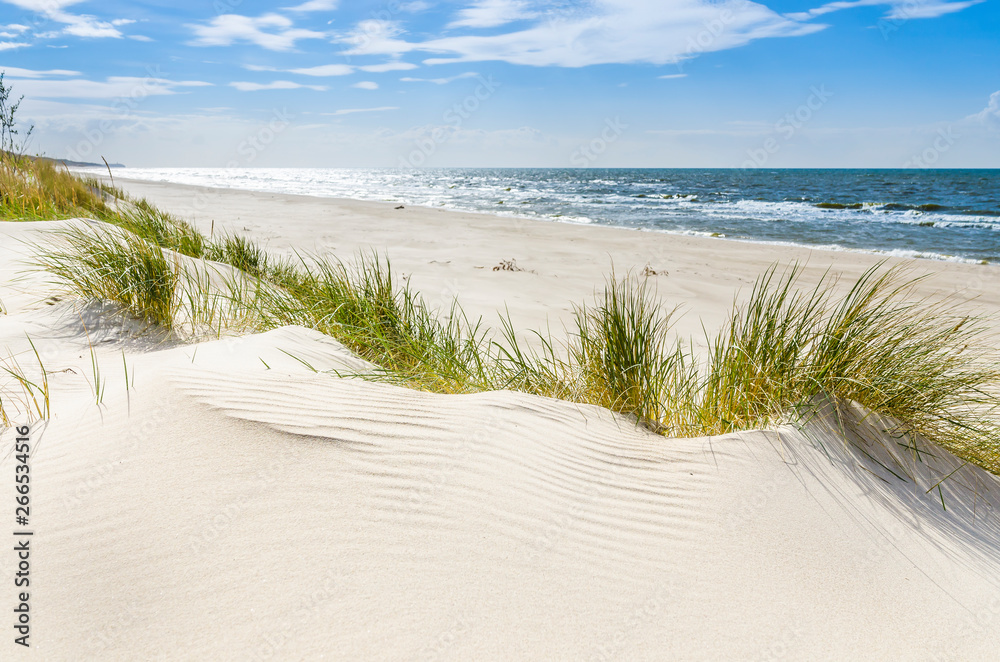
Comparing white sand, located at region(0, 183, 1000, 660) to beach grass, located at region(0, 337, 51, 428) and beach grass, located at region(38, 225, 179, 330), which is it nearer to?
beach grass, located at region(0, 337, 51, 428)

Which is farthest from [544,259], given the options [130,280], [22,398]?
[22,398]

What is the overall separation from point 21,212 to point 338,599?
25.8ft

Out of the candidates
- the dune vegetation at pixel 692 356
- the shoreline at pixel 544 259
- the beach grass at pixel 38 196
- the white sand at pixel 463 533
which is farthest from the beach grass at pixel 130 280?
the beach grass at pixel 38 196

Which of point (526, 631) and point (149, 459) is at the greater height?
point (149, 459)

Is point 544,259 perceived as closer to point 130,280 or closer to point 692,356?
point 692,356

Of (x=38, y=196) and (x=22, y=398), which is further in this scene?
(x=38, y=196)

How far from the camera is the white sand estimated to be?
164 cm

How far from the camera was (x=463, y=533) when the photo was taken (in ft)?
6.35

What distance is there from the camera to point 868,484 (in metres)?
2.32

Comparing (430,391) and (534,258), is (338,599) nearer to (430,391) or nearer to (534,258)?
(430,391)

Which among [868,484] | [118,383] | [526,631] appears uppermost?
[118,383]

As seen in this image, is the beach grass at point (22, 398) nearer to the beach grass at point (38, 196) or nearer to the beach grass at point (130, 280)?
the beach grass at point (130, 280)

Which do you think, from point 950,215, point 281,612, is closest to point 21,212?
point 281,612

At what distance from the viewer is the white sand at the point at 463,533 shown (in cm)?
164
